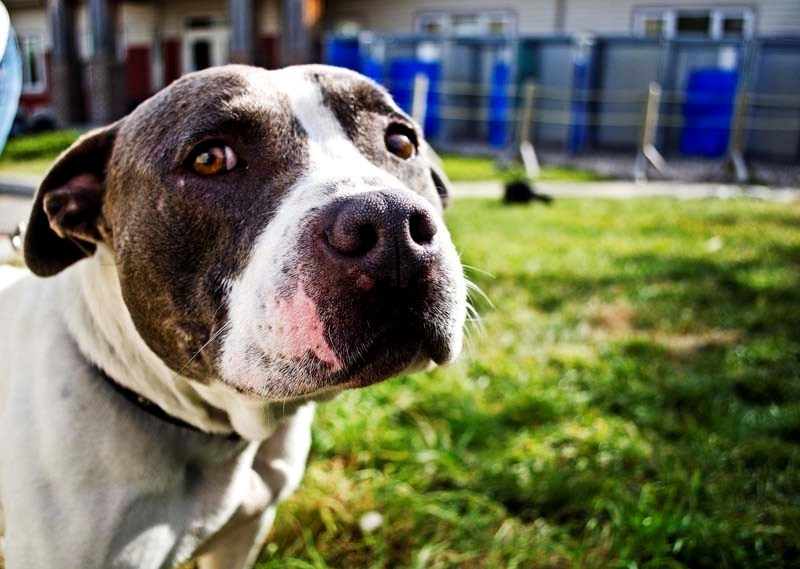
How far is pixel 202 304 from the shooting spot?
179 centimetres

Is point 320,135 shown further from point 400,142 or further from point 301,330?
point 301,330

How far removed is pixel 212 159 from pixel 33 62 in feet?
92.2

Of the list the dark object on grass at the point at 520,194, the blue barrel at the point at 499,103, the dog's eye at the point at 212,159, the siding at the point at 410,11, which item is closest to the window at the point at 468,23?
the siding at the point at 410,11

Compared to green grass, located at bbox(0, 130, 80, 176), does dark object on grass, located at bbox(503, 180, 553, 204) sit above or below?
above

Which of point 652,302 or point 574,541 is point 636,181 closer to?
point 652,302

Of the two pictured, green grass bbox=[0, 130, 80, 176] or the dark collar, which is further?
green grass bbox=[0, 130, 80, 176]

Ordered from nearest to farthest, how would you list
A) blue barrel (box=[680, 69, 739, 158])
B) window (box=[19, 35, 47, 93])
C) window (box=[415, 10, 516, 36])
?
1. blue barrel (box=[680, 69, 739, 158])
2. window (box=[415, 10, 516, 36])
3. window (box=[19, 35, 47, 93])

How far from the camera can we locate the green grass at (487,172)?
11.5 meters

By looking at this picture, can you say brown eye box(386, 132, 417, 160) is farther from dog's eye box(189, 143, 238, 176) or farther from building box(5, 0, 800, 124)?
building box(5, 0, 800, 124)

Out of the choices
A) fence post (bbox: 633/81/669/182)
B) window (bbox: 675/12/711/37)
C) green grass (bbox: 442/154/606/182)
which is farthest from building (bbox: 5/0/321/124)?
window (bbox: 675/12/711/37)

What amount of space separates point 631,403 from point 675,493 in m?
0.76

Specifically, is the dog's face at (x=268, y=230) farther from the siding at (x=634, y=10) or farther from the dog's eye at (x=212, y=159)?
the siding at (x=634, y=10)

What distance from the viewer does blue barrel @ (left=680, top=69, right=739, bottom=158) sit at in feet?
45.6

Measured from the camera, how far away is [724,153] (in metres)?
14.4
